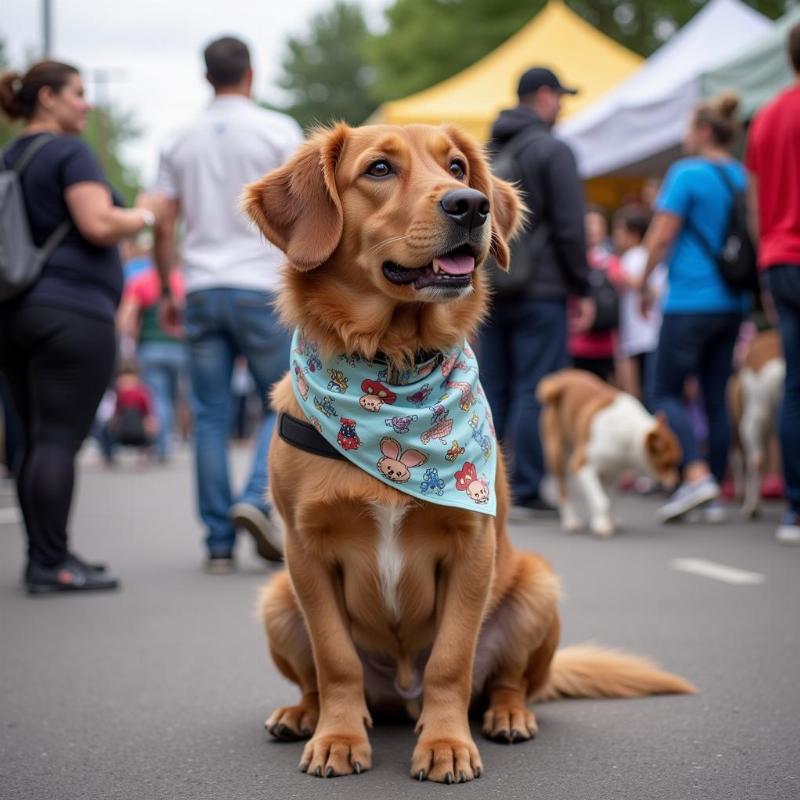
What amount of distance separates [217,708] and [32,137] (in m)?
3.28

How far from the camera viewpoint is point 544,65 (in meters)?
18.0

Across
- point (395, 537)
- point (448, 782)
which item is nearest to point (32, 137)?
point (395, 537)

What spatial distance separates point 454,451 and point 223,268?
3.48m

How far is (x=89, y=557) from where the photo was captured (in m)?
7.33

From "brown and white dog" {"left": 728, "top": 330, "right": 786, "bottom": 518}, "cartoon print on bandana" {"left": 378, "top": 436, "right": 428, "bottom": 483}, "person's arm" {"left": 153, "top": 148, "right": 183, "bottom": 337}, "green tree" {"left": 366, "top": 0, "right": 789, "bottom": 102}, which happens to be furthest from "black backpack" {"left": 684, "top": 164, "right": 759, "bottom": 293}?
"green tree" {"left": 366, "top": 0, "right": 789, "bottom": 102}

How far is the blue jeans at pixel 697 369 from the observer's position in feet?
26.9

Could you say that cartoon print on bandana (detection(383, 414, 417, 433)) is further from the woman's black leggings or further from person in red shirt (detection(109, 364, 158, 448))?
person in red shirt (detection(109, 364, 158, 448))

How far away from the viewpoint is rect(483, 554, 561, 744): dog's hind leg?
3.32m

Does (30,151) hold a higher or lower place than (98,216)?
higher

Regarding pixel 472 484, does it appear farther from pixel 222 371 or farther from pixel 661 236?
pixel 661 236

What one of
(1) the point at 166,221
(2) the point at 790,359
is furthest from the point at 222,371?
(2) the point at 790,359

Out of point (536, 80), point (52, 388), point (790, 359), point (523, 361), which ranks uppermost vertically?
point (536, 80)

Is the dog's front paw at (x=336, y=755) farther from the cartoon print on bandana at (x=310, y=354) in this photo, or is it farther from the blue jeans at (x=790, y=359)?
the blue jeans at (x=790, y=359)

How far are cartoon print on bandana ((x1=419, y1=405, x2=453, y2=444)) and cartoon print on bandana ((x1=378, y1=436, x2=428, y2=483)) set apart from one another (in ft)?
0.22
